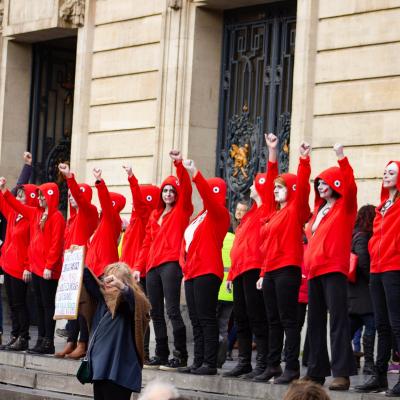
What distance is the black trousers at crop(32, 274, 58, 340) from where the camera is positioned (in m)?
13.7

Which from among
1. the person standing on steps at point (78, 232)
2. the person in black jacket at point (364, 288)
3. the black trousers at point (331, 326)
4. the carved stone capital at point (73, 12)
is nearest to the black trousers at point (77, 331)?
the person standing on steps at point (78, 232)

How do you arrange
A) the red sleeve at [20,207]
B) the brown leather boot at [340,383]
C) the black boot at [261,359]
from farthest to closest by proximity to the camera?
the red sleeve at [20,207], the black boot at [261,359], the brown leather boot at [340,383]

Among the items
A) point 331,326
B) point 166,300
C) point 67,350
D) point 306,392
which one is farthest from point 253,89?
point 306,392

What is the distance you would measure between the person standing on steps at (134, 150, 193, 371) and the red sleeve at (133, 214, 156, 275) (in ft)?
0.78

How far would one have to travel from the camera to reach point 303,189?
1078 cm

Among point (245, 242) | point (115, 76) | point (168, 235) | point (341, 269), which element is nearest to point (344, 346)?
point (341, 269)

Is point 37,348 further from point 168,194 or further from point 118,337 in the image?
point 118,337

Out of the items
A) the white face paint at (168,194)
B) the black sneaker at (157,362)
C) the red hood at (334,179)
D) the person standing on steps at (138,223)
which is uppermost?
the red hood at (334,179)

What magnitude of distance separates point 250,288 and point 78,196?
9.01 feet

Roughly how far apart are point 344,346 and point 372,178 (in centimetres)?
408

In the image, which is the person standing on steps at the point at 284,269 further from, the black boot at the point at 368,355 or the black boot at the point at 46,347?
the black boot at the point at 46,347

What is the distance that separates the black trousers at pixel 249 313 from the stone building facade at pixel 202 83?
10.0 ft

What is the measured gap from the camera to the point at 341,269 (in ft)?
34.0

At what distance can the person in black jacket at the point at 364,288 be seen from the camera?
12.0m
